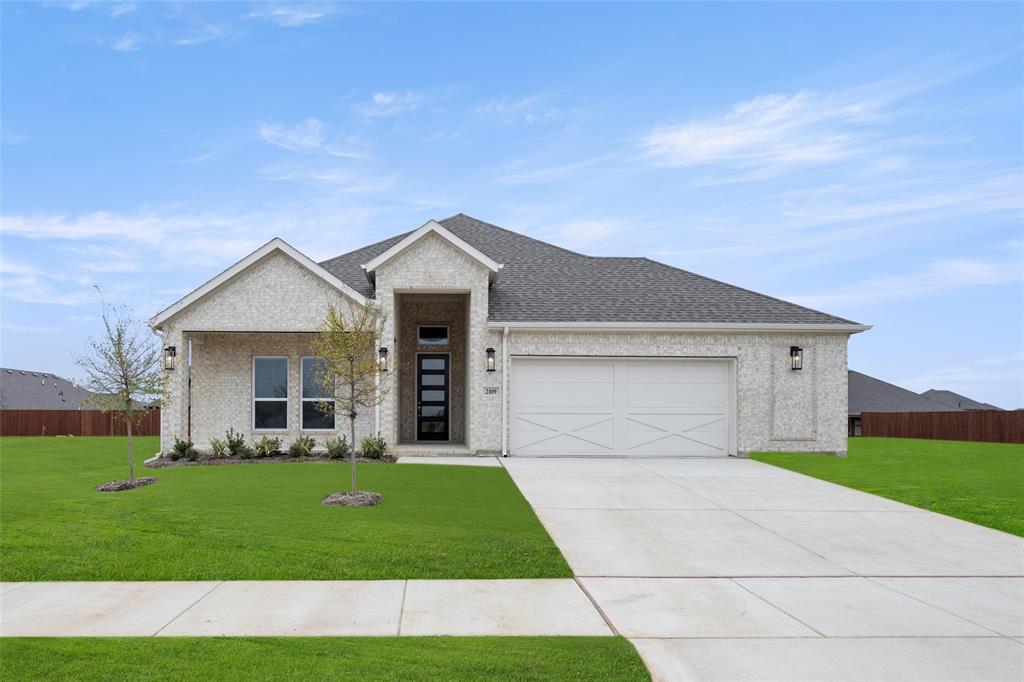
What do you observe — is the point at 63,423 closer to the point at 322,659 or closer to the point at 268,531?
the point at 268,531

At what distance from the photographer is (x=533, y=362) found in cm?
1658

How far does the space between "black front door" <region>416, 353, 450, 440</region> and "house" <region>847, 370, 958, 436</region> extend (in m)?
28.2

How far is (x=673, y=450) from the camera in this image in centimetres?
1677

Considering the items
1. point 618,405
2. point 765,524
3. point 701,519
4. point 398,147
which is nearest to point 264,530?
point 701,519

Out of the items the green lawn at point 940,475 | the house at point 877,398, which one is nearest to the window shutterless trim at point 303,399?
the green lawn at point 940,475

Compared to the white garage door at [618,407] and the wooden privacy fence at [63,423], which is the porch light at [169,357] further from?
the wooden privacy fence at [63,423]

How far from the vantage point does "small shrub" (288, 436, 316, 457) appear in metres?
15.6

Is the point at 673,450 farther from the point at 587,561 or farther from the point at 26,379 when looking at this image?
the point at 26,379

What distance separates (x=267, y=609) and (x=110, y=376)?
8470mm

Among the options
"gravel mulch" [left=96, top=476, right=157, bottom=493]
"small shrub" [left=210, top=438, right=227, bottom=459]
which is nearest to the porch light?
"small shrub" [left=210, top=438, right=227, bottom=459]

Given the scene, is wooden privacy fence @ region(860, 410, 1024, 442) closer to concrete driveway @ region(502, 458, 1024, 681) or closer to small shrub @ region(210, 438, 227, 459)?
concrete driveway @ region(502, 458, 1024, 681)

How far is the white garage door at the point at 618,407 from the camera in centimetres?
1655

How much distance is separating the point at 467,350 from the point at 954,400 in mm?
46531

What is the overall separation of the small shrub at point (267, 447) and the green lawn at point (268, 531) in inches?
124
